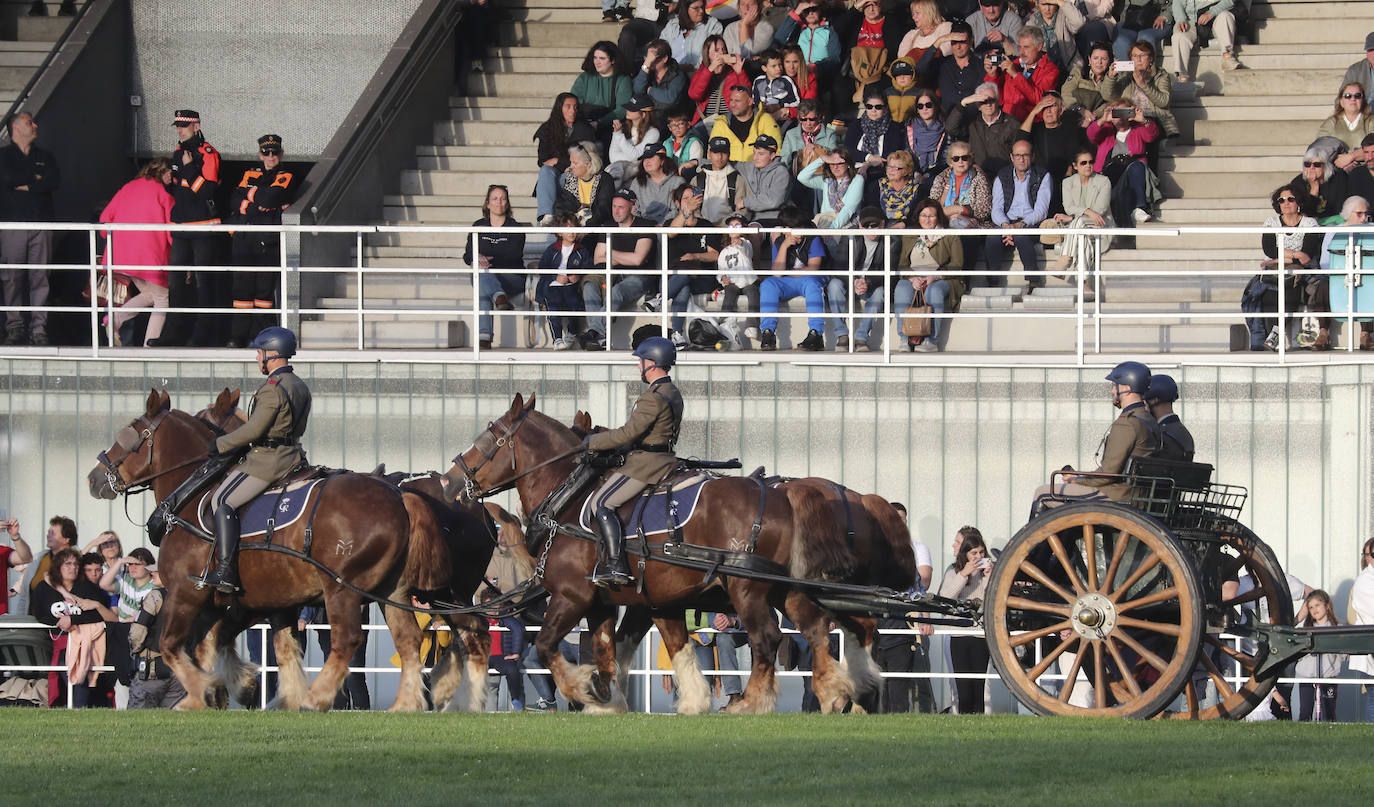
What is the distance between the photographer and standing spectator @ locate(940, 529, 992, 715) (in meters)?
17.2

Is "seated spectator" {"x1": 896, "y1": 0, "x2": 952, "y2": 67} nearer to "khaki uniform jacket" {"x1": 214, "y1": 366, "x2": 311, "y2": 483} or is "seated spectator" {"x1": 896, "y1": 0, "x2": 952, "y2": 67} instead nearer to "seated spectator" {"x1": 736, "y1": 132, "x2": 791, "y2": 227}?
"seated spectator" {"x1": 736, "y1": 132, "x2": 791, "y2": 227}

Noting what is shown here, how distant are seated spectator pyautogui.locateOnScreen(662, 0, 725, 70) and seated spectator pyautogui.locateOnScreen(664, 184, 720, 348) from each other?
3.52 m

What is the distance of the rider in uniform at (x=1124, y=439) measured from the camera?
13.3 m

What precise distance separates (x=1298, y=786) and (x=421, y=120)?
16295 millimetres

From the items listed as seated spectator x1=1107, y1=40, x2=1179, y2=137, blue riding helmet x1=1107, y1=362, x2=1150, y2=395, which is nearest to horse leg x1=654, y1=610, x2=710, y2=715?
blue riding helmet x1=1107, y1=362, x2=1150, y2=395

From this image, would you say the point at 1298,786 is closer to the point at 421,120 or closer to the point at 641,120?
the point at 641,120

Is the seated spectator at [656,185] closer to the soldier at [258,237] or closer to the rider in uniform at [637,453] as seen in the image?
the soldier at [258,237]

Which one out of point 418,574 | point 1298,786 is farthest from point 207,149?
point 1298,786

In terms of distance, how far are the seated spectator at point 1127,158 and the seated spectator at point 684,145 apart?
12.9 feet

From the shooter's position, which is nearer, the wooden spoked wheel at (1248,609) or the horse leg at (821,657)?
the wooden spoked wheel at (1248,609)

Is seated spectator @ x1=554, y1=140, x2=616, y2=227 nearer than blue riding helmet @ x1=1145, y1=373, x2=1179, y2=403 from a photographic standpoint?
No

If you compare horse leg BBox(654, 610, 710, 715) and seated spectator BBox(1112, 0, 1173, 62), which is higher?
seated spectator BBox(1112, 0, 1173, 62)

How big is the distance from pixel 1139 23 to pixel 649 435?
11.0 m

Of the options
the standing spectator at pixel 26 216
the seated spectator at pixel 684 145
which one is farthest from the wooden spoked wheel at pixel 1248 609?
the standing spectator at pixel 26 216
